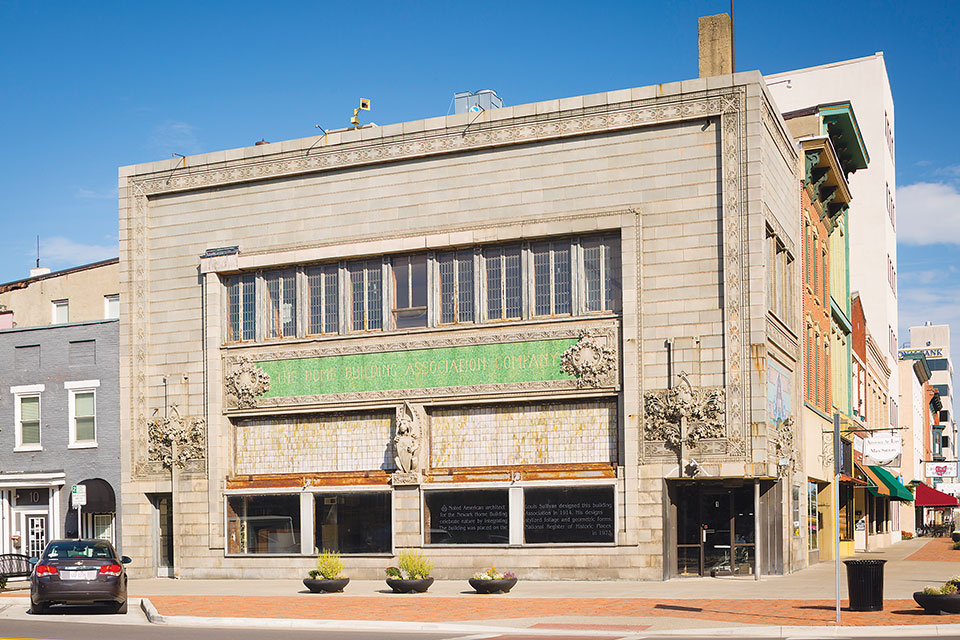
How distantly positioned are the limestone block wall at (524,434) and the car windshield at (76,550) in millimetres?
10725

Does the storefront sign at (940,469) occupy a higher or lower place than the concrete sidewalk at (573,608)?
lower

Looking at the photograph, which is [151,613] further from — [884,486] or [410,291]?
[884,486]

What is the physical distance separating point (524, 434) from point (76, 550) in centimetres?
1242

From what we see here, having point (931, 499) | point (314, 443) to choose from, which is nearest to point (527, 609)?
point (314, 443)

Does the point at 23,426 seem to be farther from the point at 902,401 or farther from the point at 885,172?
the point at 902,401

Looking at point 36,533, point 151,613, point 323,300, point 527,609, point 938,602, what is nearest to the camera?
point 938,602

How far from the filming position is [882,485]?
51688 mm

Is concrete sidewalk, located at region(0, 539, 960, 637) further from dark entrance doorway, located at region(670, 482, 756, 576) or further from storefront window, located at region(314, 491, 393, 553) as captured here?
storefront window, located at region(314, 491, 393, 553)

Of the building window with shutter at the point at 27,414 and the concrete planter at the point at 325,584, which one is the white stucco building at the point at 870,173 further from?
the concrete planter at the point at 325,584

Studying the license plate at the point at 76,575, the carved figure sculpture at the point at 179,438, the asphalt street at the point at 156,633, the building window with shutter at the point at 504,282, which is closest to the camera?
the asphalt street at the point at 156,633

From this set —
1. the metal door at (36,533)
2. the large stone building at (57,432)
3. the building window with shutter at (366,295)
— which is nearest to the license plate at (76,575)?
the building window with shutter at (366,295)

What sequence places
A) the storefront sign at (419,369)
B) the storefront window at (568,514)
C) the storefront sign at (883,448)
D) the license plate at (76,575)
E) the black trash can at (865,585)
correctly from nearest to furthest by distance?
the black trash can at (865,585) → the license plate at (76,575) → the storefront window at (568,514) → the storefront sign at (419,369) → the storefront sign at (883,448)

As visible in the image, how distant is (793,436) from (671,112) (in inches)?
438

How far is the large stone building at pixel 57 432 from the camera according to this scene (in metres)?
39.7
